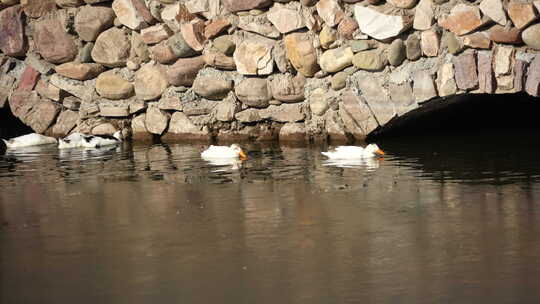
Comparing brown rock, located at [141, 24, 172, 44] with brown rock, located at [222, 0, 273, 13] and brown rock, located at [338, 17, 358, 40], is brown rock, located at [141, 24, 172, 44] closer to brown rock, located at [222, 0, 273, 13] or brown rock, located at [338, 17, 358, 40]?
brown rock, located at [222, 0, 273, 13]

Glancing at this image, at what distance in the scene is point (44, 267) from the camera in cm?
550

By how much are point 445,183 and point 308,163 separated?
203 cm

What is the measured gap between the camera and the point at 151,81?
12.6 metres

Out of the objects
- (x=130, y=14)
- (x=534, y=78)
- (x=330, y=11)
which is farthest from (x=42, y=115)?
(x=534, y=78)

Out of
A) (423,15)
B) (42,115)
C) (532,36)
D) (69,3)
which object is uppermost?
(69,3)

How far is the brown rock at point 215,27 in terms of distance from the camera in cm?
1180

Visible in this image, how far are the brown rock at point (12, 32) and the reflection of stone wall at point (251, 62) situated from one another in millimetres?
18

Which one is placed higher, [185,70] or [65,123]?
[185,70]

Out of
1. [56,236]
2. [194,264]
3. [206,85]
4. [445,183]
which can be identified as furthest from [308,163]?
[194,264]

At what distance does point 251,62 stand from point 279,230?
5.62 m

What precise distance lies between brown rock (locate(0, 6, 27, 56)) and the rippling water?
3.69 metres

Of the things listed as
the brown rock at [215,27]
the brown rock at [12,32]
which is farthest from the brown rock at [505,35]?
the brown rock at [12,32]

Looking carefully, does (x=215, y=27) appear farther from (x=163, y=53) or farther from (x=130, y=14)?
(x=130, y=14)

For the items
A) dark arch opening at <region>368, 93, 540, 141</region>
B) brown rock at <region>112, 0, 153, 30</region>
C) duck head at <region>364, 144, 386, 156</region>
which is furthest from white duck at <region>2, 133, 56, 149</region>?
Result: duck head at <region>364, 144, 386, 156</region>
